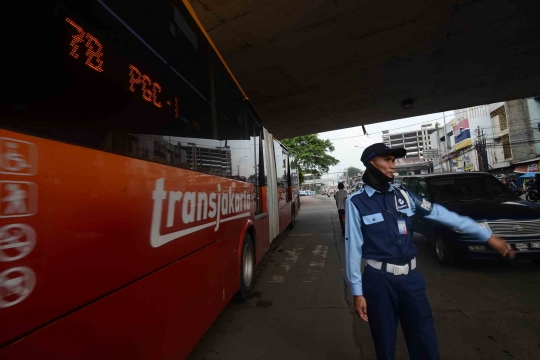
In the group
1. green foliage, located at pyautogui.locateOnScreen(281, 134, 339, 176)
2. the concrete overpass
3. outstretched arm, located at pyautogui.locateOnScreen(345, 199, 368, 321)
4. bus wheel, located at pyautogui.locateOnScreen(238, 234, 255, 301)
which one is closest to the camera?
outstretched arm, located at pyautogui.locateOnScreen(345, 199, 368, 321)

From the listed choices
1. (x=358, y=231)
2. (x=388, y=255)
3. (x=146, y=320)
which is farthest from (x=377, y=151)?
(x=146, y=320)

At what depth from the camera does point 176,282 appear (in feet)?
6.77

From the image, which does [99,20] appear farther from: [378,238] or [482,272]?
[482,272]

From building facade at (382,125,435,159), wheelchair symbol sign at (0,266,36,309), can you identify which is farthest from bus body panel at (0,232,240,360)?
building facade at (382,125,435,159)

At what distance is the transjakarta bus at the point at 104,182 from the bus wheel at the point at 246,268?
121cm

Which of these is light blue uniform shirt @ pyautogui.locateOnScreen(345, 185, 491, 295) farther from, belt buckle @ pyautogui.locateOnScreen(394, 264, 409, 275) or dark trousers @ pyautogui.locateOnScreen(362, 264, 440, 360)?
belt buckle @ pyautogui.locateOnScreen(394, 264, 409, 275)

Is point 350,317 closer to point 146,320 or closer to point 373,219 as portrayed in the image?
point 373,219

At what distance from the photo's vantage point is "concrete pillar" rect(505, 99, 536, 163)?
2723cm

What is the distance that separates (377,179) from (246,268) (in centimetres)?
284

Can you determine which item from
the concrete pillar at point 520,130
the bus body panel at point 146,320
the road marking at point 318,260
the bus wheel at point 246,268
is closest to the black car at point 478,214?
the road marking at point 318,260

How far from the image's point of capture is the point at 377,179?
2.00 metres

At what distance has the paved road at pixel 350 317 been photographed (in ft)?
8.99

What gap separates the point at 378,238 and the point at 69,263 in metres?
1.76

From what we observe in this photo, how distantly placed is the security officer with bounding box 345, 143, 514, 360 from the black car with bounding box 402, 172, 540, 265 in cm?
190
